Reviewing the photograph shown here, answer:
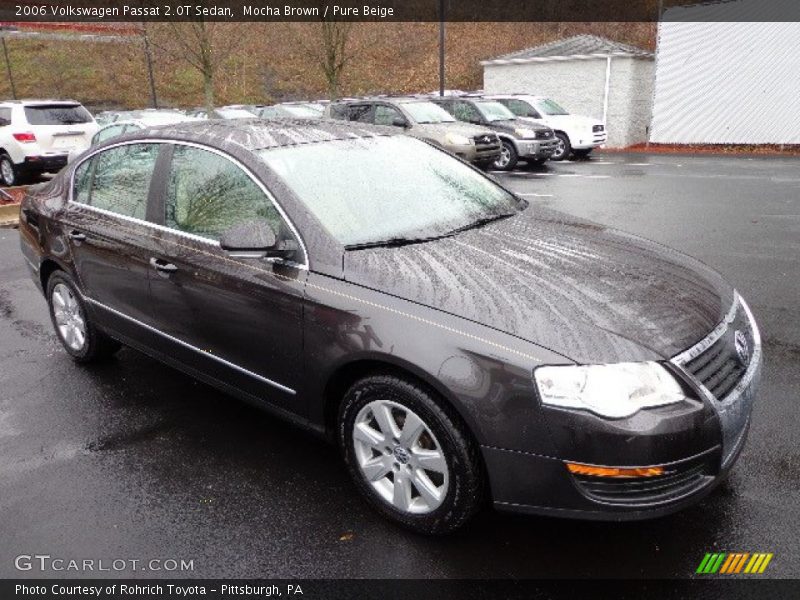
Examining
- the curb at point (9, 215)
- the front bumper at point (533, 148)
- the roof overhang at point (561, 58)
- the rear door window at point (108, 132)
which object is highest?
the roof overhang at point (561, 58)

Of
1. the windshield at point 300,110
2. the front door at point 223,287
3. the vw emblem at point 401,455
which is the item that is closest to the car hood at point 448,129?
the windshield at point 300,110

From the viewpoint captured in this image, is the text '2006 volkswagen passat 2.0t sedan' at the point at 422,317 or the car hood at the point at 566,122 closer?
the text '2006 volkswagen passat 2.0t sedan' at the point at 422,317

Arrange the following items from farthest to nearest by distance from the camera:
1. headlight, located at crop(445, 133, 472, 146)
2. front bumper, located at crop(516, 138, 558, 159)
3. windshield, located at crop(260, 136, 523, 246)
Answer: front bumper, located at crop(516, 138, 558, 159)
headlight, located at crop(445, 133, 472, 146)
windshield, located at crop(260, 136, 523, 246)

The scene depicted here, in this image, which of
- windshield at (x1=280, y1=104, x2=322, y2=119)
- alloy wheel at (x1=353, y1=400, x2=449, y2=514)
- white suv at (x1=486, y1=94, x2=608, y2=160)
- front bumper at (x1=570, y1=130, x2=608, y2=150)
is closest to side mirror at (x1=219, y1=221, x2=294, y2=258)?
alloy wheel at (x1=353, y1=400, x2=449, y2=514)

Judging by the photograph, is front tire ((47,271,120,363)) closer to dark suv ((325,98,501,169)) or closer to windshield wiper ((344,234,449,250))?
windshield wiper ((344,234,449,250))

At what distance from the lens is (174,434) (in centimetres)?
391

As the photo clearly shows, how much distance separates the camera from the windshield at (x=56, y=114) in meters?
13.9

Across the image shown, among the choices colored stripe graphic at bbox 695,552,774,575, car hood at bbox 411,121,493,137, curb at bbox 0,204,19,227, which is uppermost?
car hood at bbox 411,121,493,137

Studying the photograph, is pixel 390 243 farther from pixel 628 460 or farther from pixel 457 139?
pixel 457 139

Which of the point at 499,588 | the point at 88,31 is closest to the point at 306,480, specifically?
the point at 499,588

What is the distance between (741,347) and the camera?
9.53 ft

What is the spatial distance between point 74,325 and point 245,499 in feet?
7.87

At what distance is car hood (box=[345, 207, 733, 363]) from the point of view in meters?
2.56

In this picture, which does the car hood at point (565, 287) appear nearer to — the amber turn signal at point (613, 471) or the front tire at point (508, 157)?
the amber turn signal at point (613, 471)
